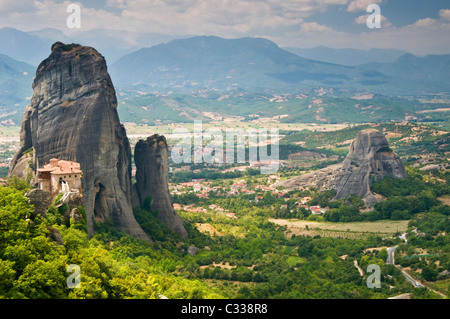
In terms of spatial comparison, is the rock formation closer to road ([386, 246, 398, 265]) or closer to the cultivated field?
the cultivated field

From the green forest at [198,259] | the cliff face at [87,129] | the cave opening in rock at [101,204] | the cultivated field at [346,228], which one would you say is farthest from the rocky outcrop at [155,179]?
the cultivated field at [346,228]

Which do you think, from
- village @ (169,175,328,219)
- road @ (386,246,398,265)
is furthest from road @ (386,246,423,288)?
village @ (169,175,328,219)

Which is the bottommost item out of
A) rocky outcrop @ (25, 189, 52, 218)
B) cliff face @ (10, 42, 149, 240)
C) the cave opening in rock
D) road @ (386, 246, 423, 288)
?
road @ (386, 246, 423, 288)

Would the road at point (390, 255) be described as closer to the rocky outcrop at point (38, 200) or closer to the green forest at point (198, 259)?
the green forest at point (198, 259)

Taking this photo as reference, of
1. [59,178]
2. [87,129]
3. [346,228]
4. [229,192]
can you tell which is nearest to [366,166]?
[346,228]
